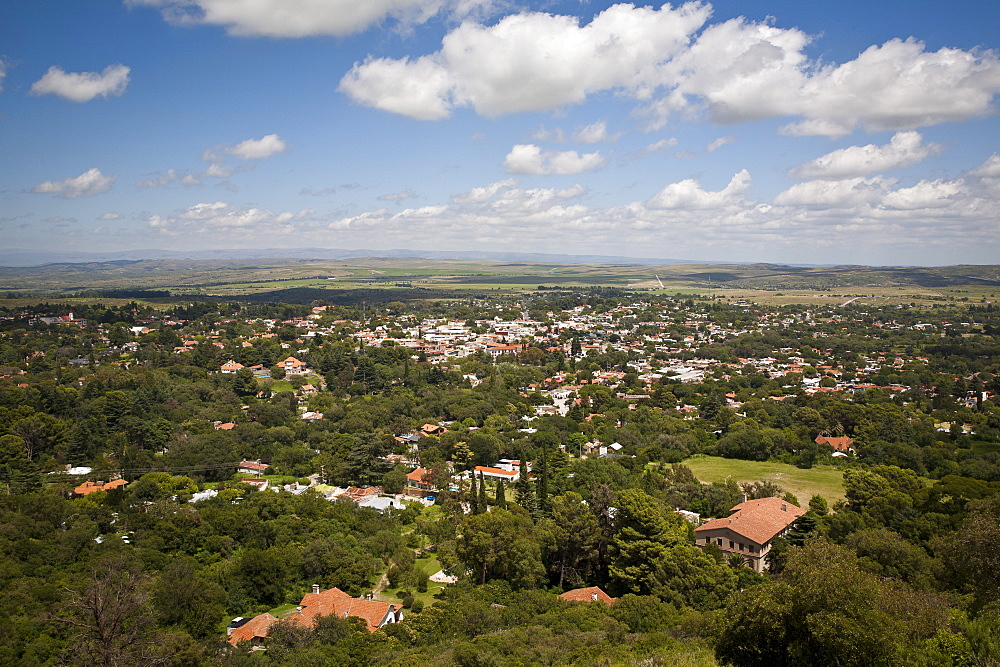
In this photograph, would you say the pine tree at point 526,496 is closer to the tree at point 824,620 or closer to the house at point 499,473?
the house at point 499,473

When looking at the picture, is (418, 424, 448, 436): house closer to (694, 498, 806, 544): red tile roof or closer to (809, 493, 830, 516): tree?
(694, 498, 806, 544): red tile roof

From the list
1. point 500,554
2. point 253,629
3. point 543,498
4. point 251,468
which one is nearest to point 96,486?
point 251,468

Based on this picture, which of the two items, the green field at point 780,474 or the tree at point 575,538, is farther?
the green field at point 780,474

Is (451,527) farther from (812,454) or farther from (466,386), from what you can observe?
(466,386)

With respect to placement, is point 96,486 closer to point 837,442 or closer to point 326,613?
point 326,613

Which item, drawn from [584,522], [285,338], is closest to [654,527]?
[584,522]

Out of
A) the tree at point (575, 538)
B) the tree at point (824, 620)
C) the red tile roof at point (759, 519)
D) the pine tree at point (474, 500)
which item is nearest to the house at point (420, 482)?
the pine tree at point (474, 500)

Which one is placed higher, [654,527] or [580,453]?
[654,527]
